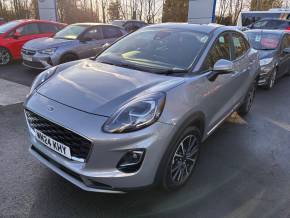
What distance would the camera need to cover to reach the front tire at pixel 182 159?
2682 mm

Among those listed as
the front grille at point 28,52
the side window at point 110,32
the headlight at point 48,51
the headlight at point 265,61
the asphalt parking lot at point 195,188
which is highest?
the side window at point 110,32

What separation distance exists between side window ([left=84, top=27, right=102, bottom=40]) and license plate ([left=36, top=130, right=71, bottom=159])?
20.5 ft

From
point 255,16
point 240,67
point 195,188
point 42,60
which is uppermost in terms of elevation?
point 255,16

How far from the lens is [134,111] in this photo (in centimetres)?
244

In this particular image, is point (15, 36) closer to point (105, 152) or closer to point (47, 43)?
point (47, 43)

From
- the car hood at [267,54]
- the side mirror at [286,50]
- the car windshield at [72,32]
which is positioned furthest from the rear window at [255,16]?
the car windshield at [72,32]

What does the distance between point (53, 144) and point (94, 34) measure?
22.0ft

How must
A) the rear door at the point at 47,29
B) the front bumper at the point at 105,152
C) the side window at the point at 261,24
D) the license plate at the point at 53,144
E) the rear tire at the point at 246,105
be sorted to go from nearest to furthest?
1. the front bumper at the point at 105,152
2. the license plate at the point at 53,144
3. the rear tire at the point at 246,105
4. the rear door at the point at 47,29
5. the side window at the point at 261,24

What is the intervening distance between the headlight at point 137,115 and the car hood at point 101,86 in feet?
0.27

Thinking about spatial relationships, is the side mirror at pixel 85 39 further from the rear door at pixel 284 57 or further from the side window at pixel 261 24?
the side window at pixel 261 24

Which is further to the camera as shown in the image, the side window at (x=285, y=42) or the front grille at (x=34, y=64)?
the side window at (x=285, y=42)

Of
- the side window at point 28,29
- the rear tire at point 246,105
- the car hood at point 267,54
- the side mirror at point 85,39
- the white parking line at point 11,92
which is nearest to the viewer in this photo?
the rear tire at point 246,105

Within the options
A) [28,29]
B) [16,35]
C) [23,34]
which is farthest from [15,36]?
[28,29]

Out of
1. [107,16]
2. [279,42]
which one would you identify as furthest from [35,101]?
[107,16]
